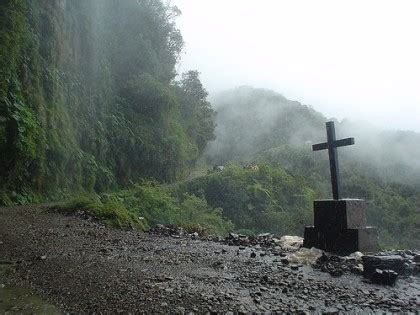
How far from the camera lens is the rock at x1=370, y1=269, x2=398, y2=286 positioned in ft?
14.7

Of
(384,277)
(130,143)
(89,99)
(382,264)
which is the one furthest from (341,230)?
(89,99)

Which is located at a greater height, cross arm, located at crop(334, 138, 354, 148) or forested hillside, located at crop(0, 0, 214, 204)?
forested hillside, located at crop(0, 0, 214, 204)

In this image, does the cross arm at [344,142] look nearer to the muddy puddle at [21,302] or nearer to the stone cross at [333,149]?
the stone cross at [333,149]

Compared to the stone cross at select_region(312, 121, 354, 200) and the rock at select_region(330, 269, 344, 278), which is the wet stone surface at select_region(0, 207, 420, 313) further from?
the stone cross at select_region(312, 121, 354, 200)

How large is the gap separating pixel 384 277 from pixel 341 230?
7.98ft

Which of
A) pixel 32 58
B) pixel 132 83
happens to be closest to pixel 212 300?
pixel 32 58

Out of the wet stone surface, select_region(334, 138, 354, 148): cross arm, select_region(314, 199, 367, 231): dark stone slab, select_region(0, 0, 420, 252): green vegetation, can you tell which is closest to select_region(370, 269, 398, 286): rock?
the wet stone surface

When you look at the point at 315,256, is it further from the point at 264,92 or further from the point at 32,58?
the point at 264,92

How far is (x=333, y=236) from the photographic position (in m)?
7.10

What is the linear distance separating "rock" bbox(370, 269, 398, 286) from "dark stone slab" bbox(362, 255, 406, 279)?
0.20 meters

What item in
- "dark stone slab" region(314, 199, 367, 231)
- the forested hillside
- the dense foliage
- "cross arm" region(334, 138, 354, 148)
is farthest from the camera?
the dense foliage

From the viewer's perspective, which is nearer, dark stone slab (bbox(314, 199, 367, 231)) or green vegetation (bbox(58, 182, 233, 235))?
dark stone slab (bbox(314, 199, 367, 231))

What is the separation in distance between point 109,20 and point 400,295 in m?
20.8

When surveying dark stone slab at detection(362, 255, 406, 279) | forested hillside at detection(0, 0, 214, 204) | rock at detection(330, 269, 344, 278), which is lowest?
rock at detection(330, 269, 344, 278)
